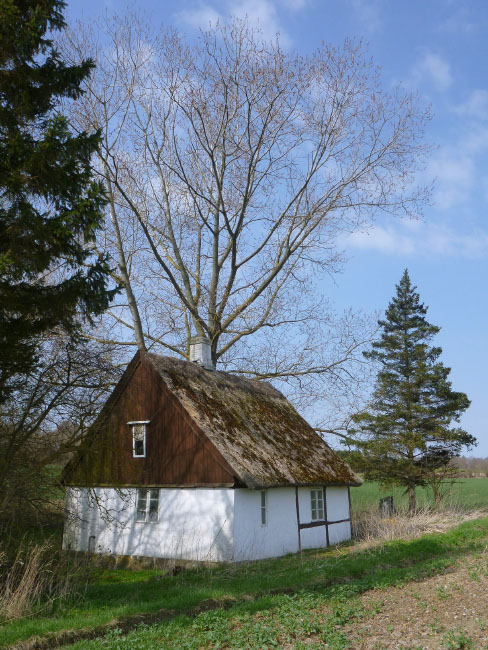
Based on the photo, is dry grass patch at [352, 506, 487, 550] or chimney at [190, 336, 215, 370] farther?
chimney at [190, 336, 215, 370]

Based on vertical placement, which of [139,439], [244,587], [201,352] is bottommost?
[244,587]

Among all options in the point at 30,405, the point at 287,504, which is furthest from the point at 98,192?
the point at 287,504

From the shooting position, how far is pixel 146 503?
18.7 m

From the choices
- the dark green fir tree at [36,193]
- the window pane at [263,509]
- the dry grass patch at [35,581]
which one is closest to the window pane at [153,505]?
the window pane at [263,509]

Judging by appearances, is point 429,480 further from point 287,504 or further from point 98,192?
point 98,192

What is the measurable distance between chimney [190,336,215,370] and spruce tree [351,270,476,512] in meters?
9.65

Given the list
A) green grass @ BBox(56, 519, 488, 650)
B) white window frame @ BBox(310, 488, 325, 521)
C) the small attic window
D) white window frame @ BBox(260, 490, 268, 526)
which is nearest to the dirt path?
green grass @ BBox(56, 519, 488, 650)

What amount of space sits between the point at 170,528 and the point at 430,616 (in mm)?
9818

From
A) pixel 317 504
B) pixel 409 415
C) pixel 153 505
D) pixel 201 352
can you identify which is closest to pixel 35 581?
pixel 153 505

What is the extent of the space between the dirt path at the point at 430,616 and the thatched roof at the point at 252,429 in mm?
6373

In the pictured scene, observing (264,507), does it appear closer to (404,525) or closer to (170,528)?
(170,528)

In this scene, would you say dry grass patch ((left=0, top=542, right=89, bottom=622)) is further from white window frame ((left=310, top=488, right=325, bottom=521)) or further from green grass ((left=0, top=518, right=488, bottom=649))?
white window frame ((left=310, top=488, right=325, bottom=521))

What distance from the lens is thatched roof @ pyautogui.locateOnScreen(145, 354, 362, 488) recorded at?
18094 mm

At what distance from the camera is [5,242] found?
10.6 meters
